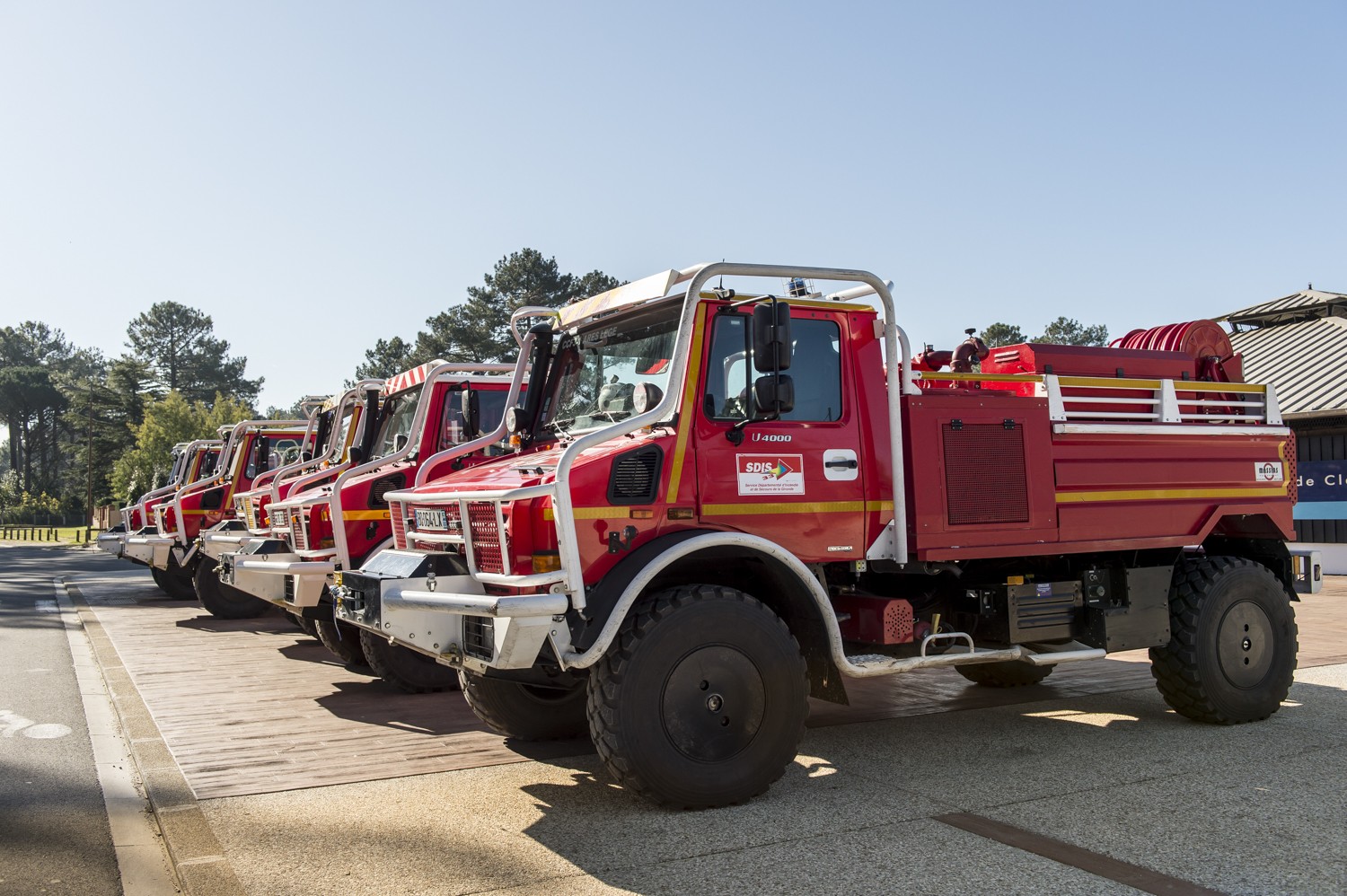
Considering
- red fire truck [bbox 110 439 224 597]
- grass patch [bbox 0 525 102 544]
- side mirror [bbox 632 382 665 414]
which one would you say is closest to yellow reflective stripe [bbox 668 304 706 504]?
side mirror [bbox 632 382 665 414]

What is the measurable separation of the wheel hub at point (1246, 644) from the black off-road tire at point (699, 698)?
3.53m

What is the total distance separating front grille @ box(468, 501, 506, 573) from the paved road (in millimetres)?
2118

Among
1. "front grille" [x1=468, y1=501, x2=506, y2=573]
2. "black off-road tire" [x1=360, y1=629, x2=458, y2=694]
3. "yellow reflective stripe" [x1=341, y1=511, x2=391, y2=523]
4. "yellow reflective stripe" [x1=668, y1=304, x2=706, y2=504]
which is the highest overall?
"yellow reflective stripe" [x1=668, y1=304, x2=706, y2=504]

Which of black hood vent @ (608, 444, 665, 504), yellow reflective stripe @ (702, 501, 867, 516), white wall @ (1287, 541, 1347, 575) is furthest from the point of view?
white wall @ (1287, 541, 1347, 575)

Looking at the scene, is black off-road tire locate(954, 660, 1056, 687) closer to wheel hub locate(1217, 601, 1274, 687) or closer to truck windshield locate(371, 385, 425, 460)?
wheel hub locate(1217, 601, 1274, 687)

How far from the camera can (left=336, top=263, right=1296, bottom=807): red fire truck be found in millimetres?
5301

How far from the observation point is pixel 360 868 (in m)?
4.67

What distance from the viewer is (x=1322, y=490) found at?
19234mm

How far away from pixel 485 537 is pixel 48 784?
3.12 metres

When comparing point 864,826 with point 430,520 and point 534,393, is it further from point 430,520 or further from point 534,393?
point 534,393

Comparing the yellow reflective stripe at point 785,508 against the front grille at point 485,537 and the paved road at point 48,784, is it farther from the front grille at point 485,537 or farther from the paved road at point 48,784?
the paved road at point 48,784

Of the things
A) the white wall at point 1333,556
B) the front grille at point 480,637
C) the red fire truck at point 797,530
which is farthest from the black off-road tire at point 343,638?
the white wall at point 1333,556

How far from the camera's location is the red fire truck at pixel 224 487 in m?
15.3

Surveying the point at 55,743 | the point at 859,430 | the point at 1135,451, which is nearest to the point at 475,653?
the point at 859,430
